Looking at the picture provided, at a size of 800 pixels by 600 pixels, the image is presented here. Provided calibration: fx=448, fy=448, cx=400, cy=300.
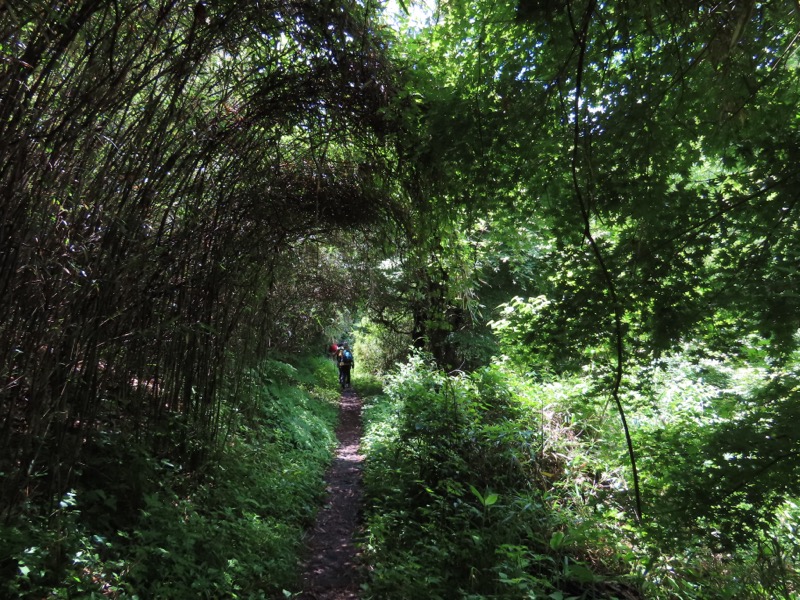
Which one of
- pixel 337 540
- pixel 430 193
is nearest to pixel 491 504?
pixel 337 540

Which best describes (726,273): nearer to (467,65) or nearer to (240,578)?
(467,65)

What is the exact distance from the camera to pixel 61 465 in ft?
8.44

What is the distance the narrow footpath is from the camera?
3.28m

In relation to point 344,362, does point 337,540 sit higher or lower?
lower

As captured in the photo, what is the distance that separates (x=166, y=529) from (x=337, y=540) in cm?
172

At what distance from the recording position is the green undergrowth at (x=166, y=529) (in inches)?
82.4

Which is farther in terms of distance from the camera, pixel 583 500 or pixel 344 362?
pixel 344 362

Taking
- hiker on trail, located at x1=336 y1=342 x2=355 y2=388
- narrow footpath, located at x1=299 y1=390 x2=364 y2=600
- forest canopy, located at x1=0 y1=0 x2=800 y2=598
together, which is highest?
hiker on trail, located at x1=336 y1=342 x2=355 y2=388

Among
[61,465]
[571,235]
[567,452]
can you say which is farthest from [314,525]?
[571,235]

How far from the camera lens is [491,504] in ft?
11.5

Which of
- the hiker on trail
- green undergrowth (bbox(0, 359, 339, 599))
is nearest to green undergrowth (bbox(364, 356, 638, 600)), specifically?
green undergrowth (bbox(0, 359, 339, 599))

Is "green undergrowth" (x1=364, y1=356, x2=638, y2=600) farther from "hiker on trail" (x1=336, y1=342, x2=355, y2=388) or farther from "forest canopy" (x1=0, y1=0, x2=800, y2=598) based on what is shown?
"hiker on trail" (x1=336, y1=342, x2=355, y2=388)

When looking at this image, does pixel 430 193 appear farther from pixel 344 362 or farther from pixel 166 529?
pixel 344 362

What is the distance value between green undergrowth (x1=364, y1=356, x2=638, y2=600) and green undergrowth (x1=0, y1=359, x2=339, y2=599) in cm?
82
